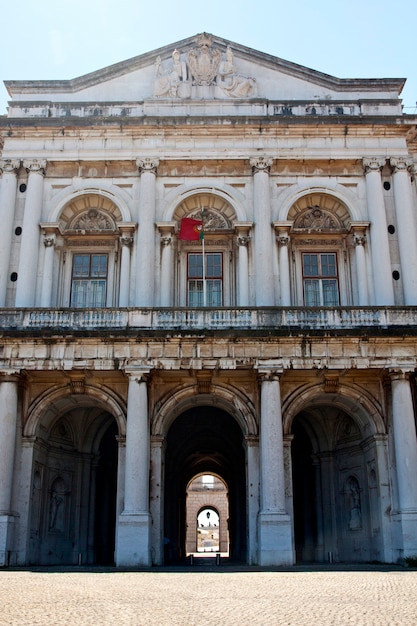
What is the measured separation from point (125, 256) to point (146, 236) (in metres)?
1.31

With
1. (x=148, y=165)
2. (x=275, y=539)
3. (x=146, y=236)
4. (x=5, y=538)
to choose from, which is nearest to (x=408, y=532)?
(x=275, y=539)

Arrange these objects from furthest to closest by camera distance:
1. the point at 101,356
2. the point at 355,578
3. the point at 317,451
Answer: the point at 317,451
the point at 101,356
the point at 355,578

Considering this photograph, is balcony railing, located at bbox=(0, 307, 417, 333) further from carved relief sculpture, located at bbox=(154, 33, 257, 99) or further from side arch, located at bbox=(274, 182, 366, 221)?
carved relief sculpture, located at bbox=(154, 33, 257, 99)

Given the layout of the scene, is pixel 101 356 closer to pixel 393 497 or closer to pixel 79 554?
pixel 79 554

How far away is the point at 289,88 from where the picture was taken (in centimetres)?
3219

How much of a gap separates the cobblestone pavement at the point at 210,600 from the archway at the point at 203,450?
1530cm

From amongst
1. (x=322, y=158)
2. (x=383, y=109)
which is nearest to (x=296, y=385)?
(x=322, y=158)

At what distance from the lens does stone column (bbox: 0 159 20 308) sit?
29.0 m

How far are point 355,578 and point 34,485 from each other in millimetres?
14011

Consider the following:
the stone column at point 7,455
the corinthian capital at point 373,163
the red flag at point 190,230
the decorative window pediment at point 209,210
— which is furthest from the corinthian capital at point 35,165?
the corinthian capital at point 373,163

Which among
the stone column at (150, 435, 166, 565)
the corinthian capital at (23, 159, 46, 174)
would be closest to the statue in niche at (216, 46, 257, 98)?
the corinthian capital at (23, 159, 46, 174)

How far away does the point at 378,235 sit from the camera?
95.5 feet

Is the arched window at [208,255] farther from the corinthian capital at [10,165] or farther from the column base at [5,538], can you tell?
the column base at [5,538]

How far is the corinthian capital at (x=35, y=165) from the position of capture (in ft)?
98.9
